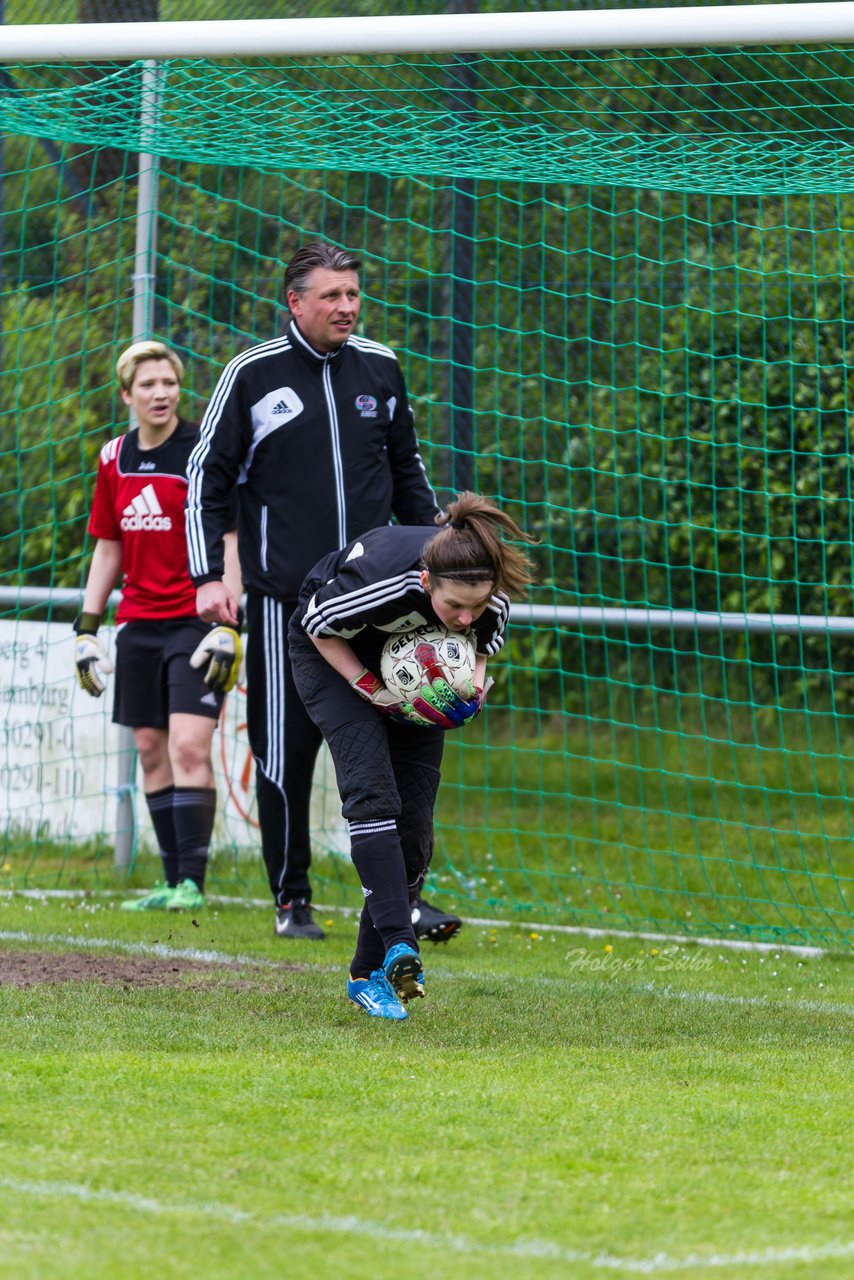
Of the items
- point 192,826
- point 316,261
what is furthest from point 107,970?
point 316,261

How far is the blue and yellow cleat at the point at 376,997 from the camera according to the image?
4672 millimetres

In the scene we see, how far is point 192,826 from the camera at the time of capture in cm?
688

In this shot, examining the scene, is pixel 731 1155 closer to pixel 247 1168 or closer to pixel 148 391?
pixel 247 1168

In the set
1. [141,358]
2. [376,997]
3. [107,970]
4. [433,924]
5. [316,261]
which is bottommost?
[433,924]

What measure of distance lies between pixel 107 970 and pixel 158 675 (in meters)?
1.85

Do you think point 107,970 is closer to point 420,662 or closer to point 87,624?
point 420,662

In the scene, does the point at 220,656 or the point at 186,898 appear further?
the point at 186,898

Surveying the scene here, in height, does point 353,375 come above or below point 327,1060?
above

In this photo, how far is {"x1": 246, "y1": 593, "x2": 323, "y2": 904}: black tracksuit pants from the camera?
598 centimetres

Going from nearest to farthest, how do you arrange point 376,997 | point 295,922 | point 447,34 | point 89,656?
point 376,997, point 447,34, point 295,922, point 89,656

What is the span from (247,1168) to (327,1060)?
92 centimetres

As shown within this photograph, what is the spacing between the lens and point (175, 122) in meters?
6.70

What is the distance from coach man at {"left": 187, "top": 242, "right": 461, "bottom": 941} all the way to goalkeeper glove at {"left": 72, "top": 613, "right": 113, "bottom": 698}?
3.03 feet

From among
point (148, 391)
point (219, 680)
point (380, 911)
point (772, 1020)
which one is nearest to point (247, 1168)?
point (380, 911)
